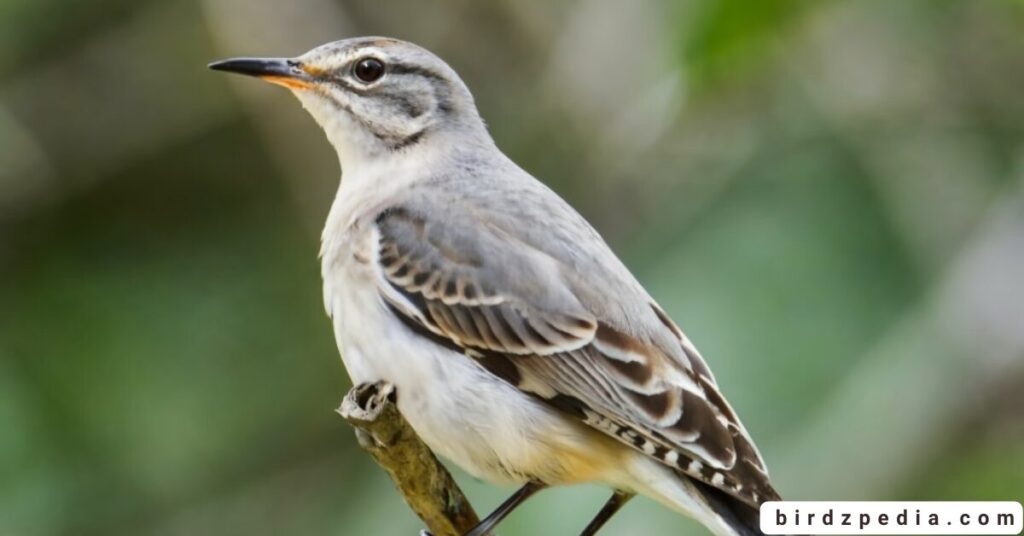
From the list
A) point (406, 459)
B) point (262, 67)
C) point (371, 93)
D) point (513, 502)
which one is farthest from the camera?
point (371, 93)

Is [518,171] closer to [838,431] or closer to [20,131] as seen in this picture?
[838,431]

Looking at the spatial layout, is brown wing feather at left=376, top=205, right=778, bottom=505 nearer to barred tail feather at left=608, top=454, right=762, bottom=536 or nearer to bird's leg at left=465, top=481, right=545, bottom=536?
barred tail feather at left=608, top=454, right=762, bottom=536

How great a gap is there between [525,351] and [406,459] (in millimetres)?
534

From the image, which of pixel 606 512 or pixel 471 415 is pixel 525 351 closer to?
pixel 471 415

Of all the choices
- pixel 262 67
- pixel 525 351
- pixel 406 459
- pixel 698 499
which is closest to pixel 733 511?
pixel 698 499

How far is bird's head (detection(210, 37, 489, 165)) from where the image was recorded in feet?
20.4

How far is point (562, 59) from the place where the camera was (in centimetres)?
857

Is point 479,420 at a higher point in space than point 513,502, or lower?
higher

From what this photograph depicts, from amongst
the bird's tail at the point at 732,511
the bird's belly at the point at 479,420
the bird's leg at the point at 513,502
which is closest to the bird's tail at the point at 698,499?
the bird's tail at the point at 732,511

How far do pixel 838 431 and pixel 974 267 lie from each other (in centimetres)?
120

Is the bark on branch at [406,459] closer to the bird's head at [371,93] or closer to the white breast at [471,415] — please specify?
the white breast at [471,415]

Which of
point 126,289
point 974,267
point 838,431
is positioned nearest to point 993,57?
point 974,267

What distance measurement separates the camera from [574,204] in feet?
27.8

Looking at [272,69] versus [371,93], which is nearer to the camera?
[272,69]
